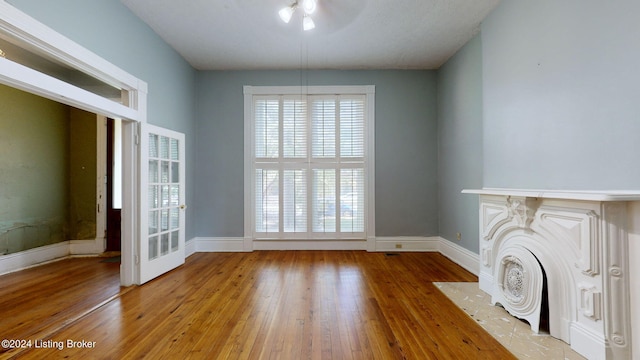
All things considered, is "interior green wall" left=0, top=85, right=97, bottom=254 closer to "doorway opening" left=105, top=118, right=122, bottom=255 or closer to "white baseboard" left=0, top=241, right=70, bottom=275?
"white baseboard" left=0, top=241, right=70, bottom=275

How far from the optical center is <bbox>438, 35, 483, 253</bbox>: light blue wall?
10.6 ft

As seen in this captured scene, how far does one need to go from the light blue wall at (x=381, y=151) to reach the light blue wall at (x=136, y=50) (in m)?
0.25

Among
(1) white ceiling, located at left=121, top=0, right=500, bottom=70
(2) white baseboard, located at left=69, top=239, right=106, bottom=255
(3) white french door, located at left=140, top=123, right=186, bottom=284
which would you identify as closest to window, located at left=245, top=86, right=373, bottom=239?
(1) white ceiling, located at left=121, top=0, right=500, bottom=70

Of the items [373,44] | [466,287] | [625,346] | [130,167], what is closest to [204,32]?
[130,167]

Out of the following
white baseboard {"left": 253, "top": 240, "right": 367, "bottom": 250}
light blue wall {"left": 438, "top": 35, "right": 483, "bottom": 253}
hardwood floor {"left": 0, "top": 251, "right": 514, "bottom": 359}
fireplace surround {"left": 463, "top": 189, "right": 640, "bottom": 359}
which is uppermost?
light blue wall {"left": 438, "top": 35, "right": 483, "bottom": 253}

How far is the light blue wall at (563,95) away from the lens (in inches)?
61.3

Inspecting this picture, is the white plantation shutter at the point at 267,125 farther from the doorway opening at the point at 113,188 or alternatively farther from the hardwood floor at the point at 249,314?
the doorway opening at the point at 113,188

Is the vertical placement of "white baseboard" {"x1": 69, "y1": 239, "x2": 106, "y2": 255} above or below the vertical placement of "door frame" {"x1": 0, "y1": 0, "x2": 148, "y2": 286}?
below

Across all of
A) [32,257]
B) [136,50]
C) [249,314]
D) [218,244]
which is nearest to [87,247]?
[32,257]

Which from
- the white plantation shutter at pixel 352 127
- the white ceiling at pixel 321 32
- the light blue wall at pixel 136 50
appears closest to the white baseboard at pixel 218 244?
the light blue wall at pixel 136 50

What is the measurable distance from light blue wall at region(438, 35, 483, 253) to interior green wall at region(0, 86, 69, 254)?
593 cm

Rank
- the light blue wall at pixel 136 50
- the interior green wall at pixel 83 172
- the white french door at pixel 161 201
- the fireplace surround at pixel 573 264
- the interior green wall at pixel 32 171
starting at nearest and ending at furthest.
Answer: the fireplace surround at pixel 573 264 < the light blue wall at pixel 136 50 < the white french door at pixel 161 201 < the interior green wall at pixel 32 171 < the interior green wall at pixel 83 172

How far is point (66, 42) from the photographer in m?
2.06

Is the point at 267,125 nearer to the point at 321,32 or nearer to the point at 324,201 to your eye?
the point at 324,201
